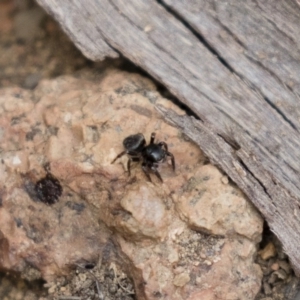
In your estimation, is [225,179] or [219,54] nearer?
[225,179]

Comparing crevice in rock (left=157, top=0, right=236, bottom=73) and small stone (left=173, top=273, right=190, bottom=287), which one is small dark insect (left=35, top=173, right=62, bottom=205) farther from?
crevice in rock (left=157, top=0, right=236, bottom=73)

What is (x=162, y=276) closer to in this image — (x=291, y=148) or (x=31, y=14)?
(x=291, y=148)

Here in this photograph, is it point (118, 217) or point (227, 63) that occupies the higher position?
point (227, 63)

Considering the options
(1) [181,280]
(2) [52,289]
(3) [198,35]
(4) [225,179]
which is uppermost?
(3) [198,35]

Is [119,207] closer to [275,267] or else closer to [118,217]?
[118,217]

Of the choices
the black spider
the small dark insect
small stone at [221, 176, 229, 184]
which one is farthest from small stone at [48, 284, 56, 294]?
small stone at [221, 176, 229, 184]

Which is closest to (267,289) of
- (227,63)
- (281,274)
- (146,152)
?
(281,274)

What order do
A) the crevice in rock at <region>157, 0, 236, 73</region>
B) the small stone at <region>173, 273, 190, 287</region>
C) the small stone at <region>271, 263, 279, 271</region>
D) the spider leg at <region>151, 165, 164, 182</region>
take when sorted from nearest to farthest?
the small stone at <region>173, 273, 190, 287</region> < the spider leg at <region>151, 165, 164, 182</region> < the small stone at <region>271, 263, 279, 271</region> < the crevice in rock at <region>157, 0, 236, 73</region>
